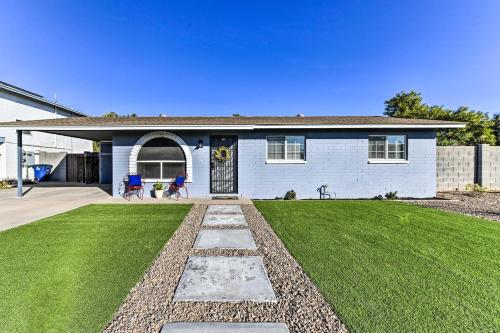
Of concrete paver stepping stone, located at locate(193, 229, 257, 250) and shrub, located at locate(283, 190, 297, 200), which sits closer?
concrete paver stepping stone, located at locate(193, 229, 257, 250)

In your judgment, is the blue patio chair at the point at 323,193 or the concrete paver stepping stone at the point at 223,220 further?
the blue patio chair at the point at 323,193

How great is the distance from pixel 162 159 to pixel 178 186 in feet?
4.79

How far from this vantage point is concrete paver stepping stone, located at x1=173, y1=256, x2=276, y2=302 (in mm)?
2748

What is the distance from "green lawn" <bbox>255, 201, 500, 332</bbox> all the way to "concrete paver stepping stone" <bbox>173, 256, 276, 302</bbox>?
0.72 meters

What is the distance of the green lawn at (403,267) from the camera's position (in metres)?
2.38

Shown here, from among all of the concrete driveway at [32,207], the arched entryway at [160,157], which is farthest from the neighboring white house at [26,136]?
the arched entryway at [160,157]

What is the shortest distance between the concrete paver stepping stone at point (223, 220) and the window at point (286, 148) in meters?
4.13

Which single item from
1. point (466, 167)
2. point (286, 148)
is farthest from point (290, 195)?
point (466, 167)

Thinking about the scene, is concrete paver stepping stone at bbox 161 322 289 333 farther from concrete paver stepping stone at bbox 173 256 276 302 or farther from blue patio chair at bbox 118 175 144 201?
blue patio chair at bbox 118 175 144 201

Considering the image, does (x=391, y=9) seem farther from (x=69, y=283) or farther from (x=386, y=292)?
(x=69, y=283)

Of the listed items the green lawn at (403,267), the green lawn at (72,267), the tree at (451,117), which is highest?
the tree at (451,117)

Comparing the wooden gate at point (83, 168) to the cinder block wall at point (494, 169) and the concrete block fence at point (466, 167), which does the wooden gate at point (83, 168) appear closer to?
the concrete block fence at point (466, 167)

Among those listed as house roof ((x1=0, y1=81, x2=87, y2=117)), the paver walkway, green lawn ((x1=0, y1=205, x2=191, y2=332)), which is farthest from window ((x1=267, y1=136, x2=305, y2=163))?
house roof ((x1=0, y1=81, x2=87, y2=117))

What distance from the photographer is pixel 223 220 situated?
641cm
